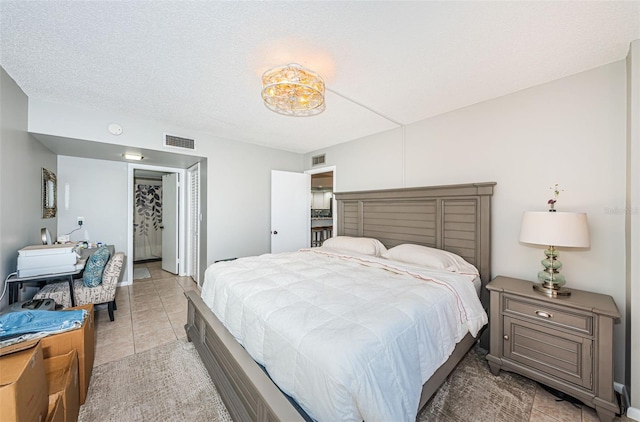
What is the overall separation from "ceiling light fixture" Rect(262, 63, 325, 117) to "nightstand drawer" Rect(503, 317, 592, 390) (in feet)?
7.79

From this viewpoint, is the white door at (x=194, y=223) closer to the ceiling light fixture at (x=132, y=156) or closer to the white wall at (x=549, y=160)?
the ceiling light fixture at (x=132, y=156)

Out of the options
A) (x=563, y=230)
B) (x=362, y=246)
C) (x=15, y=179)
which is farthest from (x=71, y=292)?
(x=563, y=230)

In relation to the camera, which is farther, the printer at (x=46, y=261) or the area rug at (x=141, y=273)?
the area rug at (x=141, y=273)

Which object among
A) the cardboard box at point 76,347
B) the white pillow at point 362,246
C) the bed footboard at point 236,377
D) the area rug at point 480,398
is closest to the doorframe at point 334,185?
the white pillow at point 362,246

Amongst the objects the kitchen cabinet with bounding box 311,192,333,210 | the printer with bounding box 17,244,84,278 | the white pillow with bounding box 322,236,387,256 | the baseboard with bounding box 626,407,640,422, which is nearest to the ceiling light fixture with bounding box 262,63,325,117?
the white pillow with bounding box 322,236,387,256

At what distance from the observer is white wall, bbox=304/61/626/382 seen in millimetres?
1851

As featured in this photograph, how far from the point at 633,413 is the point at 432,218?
192 cm

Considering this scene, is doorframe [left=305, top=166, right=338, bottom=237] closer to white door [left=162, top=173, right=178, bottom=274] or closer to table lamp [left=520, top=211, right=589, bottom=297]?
table lamp [left=520, top=211, right=589, bottom=297]

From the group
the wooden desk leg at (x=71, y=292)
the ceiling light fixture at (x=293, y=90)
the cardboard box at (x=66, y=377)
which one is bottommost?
the cardboard box at (x=66, y=377)

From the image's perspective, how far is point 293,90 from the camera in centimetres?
184

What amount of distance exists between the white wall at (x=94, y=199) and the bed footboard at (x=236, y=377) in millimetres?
3126

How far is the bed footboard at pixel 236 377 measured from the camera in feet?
3.71

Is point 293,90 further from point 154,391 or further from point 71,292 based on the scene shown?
point 71,292

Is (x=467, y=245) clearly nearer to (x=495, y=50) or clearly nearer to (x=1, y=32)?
(x=495, y=50)
